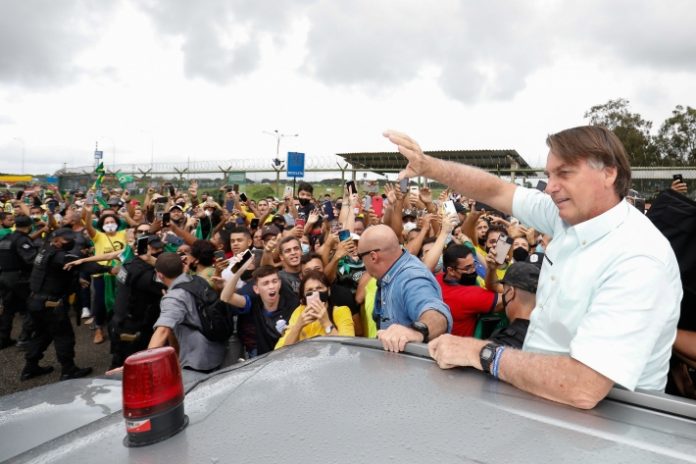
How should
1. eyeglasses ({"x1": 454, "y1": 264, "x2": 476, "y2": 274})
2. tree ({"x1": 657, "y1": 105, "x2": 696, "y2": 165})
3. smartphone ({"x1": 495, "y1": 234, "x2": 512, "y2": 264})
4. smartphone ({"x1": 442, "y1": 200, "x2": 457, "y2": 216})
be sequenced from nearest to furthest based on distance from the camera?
1. eyeglasses ({"x1": 454, "y1": 264, "x2": 476, "y2": 274})
2. smartphone ({"x1": 495, "y1": 234, "x2": 512, "y2": 264})
3. smartphone ({"x1": 442, "y1": 200, "x2": 457, "y2": 216})
4. tree ({"x1": 657, "y1": 105, "x2": 696, "y2": 165})

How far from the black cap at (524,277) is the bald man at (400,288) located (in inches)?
16.4

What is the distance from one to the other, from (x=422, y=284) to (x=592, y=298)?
1.40 m

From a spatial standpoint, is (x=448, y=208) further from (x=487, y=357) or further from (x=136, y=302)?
(x=136, y=302)

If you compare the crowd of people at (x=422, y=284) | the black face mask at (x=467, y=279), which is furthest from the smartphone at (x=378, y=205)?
the black face mask at (x=467, y=279)

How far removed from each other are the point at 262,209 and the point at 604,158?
9057mm

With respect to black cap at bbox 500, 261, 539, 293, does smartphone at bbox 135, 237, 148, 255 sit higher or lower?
lower

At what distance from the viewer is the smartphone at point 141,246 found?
522 cm

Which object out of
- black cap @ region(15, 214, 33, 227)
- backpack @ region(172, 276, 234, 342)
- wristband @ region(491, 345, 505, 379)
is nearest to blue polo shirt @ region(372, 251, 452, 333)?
wristband @ region(491, 345, 505, 379)

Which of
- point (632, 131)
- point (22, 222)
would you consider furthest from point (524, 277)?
point (632, 131)

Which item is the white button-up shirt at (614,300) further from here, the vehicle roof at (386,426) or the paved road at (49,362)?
the paved road at (49,362)

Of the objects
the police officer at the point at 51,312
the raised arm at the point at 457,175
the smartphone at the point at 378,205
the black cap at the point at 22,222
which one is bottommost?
the police officer at the point at 51,312

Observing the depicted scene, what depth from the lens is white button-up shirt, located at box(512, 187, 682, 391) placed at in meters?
1.22

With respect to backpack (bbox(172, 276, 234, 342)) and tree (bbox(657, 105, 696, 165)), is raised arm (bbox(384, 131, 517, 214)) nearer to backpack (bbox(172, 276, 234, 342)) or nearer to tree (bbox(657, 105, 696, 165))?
backpack (bbox(172, 276, 234, 342))

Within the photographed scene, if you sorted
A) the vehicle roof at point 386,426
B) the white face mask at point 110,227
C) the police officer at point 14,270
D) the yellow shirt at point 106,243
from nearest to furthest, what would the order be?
1. the vehicle roof at point 386,426
2. the police officer at point 14,270
3. the yellow shirt at point 106,243
4. the white face mask at point 110,227
